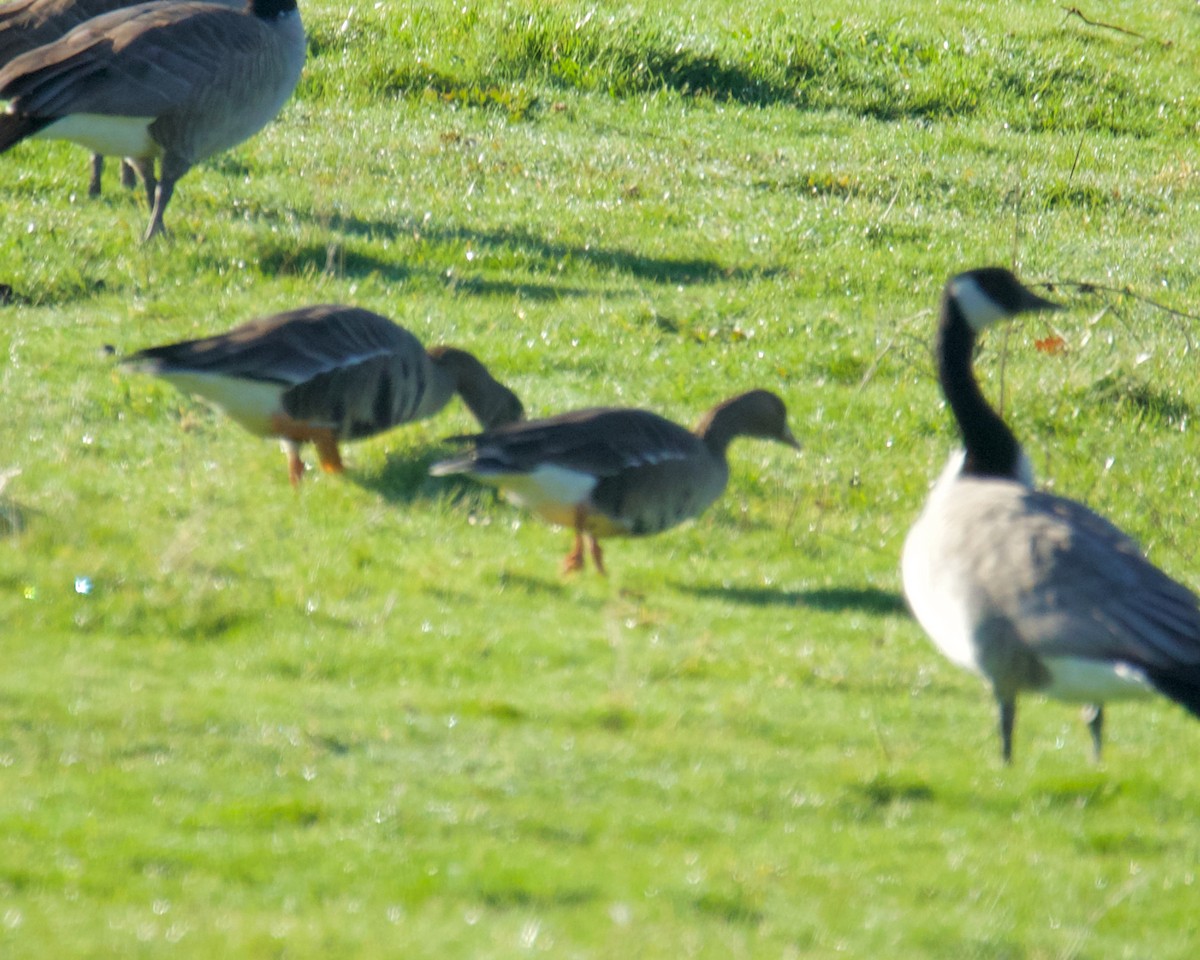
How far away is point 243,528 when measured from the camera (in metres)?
8.46

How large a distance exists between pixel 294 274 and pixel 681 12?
12651 millimetres

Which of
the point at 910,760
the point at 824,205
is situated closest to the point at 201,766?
the point at 910,760

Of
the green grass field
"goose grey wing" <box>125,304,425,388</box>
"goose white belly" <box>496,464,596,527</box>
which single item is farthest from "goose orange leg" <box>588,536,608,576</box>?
"goose grey wing" <box>125,304,425,388</box>

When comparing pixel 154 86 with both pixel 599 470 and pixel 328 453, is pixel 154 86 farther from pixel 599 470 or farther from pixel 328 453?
pixel 599 470

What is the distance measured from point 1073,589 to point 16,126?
9.51m

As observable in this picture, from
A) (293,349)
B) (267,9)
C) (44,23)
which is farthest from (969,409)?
(44,23)

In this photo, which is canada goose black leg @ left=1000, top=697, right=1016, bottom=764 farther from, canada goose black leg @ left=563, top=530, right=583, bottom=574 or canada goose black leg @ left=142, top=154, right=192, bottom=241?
canada goose black leg @ left=142, top=154, right=192, bottom=241

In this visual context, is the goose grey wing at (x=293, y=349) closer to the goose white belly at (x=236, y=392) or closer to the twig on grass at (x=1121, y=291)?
the goose white belly at (x=236, y=392)

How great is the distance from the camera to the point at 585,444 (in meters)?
8.27

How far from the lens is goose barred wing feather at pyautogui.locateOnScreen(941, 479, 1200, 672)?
19.2 ft

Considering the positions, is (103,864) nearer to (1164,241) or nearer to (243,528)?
(243,528)

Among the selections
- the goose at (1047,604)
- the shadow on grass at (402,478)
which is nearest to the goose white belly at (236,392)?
the shadow on grass at (402,478)

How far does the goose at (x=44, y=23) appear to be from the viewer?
14.6m

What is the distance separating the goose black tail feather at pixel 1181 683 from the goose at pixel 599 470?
3.23m
